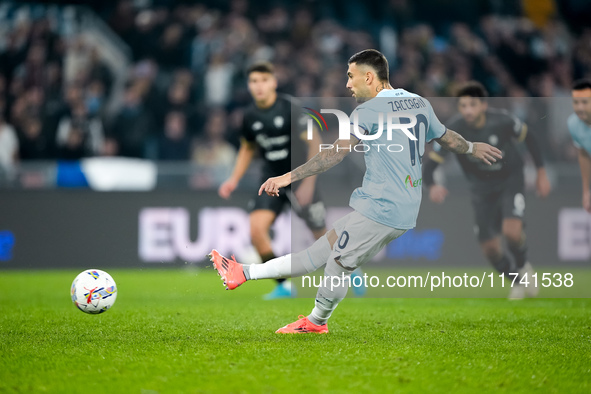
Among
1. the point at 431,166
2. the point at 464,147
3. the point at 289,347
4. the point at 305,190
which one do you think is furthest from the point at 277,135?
the point at 289,347

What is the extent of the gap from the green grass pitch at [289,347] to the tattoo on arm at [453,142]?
1.36 m

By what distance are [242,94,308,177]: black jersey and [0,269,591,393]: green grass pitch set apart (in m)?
1.50

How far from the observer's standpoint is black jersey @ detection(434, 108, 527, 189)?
27.2 ft

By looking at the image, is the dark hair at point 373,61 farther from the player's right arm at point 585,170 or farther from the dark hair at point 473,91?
the player's right arm at point 585,170

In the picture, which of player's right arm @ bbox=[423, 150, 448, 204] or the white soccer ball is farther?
player's right arm @ bbox=[423, 150, 448, 204]

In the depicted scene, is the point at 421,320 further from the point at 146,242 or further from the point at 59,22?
the point at 59,22

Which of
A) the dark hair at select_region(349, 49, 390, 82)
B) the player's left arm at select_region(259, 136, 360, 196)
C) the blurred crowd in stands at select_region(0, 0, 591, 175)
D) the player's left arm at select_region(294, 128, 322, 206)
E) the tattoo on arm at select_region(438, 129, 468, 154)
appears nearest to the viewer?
the player's left arm at select_region(259, 136, 360, 196)

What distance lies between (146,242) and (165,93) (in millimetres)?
3261

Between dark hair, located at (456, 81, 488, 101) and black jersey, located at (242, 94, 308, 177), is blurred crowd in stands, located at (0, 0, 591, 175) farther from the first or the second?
black jersey, located at (242, 94, 308, 177)

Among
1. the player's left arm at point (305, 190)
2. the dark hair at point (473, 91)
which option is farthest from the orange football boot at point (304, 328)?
the dark hair at point (473, 91)

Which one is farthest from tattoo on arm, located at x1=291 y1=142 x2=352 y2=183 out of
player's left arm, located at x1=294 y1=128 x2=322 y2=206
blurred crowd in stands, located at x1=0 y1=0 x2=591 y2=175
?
blurred crowd in stands, located at x1=0 y1=0 x2=591 y2=175

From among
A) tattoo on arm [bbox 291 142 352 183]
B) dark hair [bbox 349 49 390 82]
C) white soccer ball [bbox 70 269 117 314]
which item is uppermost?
dark hair [bbox 349 49 390 82]

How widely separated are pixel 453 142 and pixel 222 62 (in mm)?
8775

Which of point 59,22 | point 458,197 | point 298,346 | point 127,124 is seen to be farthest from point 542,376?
point 59,22
